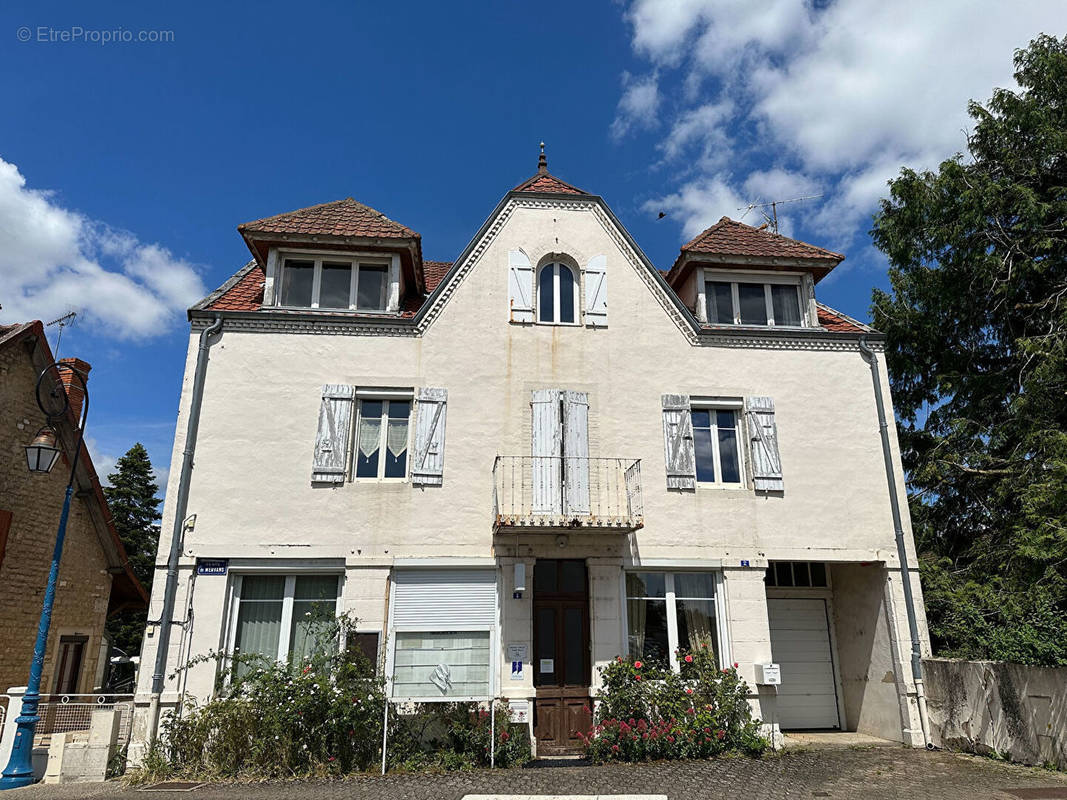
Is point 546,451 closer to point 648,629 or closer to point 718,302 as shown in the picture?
point 648,629

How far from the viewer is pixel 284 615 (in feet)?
33.6

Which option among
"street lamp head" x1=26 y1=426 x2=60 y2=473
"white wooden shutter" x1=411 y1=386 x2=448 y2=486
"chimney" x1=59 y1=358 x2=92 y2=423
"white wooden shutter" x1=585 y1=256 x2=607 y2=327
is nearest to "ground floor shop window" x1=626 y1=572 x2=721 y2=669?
"white wooden shutter" x1=411 y1=386 x2=448 y2=486

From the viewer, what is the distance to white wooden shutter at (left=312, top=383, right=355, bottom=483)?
35.2ft

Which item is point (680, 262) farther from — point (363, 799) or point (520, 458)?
point (363, 799)

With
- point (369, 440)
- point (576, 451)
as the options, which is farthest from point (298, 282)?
point (576, 451)

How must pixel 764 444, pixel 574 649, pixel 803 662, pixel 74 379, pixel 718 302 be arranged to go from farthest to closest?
pixel 74 379, pixel 718 302, pixel 803 662, pixel 764 444, pixel 574 649

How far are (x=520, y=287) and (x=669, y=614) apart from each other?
607 cm

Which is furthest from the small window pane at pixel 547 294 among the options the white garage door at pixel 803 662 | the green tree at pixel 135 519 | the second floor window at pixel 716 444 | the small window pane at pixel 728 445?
the green tree at pixel 135 519

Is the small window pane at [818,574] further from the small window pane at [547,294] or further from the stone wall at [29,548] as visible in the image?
the stone wall at [29,548]

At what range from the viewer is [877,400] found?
1214 centimetres

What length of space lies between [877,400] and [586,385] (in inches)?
207

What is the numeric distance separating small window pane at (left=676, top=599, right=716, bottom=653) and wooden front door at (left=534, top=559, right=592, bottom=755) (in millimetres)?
1532

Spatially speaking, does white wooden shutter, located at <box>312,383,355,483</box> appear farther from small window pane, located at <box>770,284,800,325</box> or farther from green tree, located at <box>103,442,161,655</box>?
green tree, located at <box>103,442,161,655</box>

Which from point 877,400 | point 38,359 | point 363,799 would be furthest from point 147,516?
point 877,400
